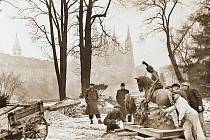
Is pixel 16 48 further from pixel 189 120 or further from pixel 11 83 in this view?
pixel 189 120

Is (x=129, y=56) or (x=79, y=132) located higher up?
(x=129, y=56)

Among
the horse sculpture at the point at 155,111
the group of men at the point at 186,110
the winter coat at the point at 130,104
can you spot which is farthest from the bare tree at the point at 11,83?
the horse sculpture at the point at 155,111

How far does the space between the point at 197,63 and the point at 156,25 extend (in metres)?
5.00

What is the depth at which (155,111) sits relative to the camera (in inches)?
379

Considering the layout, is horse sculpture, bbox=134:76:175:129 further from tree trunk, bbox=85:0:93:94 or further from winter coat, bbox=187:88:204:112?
tree trunk, bbox=85:0:93:94

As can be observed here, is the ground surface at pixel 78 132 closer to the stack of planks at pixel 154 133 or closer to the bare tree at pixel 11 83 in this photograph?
the stack of planks at pixel 154 133

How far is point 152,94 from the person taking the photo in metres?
9.65

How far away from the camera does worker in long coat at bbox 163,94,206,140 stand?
25.5 ft

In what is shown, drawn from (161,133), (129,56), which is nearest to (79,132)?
(161,133)

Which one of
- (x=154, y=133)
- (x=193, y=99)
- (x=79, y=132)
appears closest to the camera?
(x=154, y=133)

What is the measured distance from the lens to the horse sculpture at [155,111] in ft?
29.1

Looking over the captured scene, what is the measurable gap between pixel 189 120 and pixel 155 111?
6.12 ft

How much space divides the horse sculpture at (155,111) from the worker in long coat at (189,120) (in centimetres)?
91

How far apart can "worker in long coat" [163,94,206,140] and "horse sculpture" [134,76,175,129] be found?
0.91m
